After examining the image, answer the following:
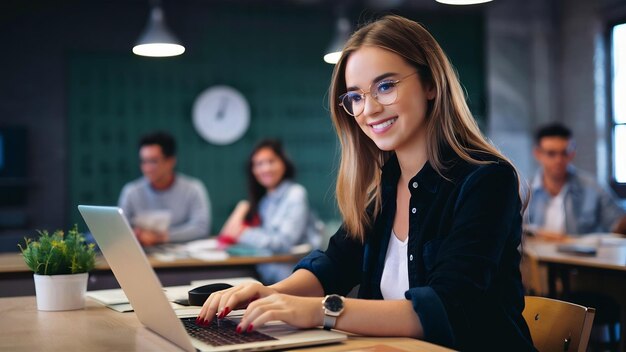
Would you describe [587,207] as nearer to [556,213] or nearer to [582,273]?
[556,213]

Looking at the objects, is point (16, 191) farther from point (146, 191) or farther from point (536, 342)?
point (536, 342)

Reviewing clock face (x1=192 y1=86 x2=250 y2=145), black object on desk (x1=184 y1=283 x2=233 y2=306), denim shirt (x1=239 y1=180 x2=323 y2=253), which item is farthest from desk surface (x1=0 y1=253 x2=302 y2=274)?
clock face (x1=192 y1=86 x2=250 y2=145)

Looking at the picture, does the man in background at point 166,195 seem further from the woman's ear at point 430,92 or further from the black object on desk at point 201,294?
the woman's ear at point 430,92

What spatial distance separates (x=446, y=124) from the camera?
1.88 metres

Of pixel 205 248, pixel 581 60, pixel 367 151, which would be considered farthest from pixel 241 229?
pixel 581 60

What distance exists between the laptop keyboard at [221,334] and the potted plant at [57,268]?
1.60 ft

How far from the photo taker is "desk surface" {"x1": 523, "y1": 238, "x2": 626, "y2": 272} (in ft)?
11.6

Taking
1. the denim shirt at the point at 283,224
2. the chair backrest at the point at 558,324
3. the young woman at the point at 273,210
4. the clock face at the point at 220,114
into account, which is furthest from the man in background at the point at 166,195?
the chair backrest at the point at 558,324

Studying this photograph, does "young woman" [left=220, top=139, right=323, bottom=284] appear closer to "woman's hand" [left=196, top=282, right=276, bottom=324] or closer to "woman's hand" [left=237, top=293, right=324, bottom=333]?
"woman's hand" [left=196, top=282, right=276, bottom=324]

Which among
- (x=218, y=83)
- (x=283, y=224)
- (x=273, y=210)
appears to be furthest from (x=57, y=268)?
(x=218, y=83)

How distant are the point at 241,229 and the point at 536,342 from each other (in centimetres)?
365

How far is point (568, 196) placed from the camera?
222 inches

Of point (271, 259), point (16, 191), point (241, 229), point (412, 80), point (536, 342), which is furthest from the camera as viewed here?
point (16, 191)

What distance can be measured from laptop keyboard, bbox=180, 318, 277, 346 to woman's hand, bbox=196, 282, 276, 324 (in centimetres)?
2
